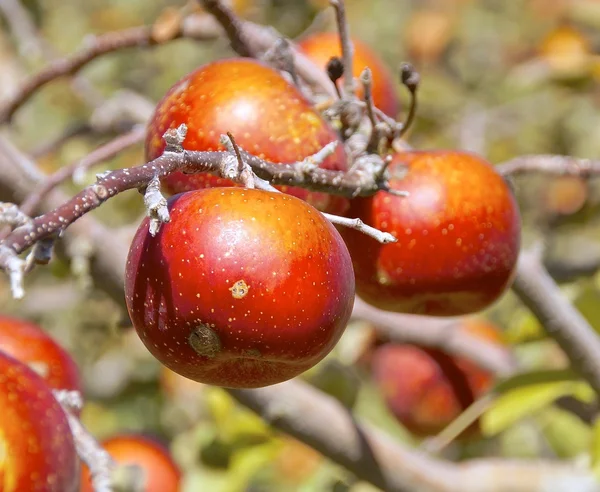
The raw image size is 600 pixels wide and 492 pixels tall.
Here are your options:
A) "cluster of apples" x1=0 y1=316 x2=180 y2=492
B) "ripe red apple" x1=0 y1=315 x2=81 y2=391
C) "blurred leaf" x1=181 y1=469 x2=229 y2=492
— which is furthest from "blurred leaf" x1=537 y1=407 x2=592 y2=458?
"cluster of apples" x1=0 y1=316 x2=180 y2=492

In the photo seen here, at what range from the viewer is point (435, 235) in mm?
926

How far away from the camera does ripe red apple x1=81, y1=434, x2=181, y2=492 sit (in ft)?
5.86

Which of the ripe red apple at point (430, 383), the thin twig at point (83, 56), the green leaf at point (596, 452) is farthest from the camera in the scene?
the ripe red apple at point (430, 383)

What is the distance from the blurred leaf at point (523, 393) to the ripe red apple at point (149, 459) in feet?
2.27

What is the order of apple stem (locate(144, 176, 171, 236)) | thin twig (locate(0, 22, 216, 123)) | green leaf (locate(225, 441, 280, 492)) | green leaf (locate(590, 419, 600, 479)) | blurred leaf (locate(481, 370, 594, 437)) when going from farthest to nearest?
green leaf (locate(225, 441, 280, 492)), blurred leaf (locate(481, 370, 594, 437)), green leaf (locate(590, 419, 600, 479)), thin twig (locate(0, 22, 216, 123)), apple stem (locate(144, 176, 171, 236))

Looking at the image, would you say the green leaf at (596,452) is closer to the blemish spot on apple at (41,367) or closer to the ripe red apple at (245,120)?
the ripe red apple at (245,120)

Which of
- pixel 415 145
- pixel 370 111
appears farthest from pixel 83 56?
pixel 415 145

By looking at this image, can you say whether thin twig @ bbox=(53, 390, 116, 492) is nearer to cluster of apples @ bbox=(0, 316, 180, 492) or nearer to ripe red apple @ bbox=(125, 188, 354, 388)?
cluster of apples @ bbox=(0, 316, 180, 492)

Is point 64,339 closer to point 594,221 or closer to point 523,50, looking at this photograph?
point 594,221

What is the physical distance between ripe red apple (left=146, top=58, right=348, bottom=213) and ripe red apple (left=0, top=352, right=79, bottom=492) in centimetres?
23

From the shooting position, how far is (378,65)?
53.2 inches

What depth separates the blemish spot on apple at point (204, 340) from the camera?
0.69 meters

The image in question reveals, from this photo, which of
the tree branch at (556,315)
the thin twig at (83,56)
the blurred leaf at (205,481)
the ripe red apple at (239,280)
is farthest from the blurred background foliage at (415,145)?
the ripe red apple at (239,280)

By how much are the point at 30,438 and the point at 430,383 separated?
1.36 meters
